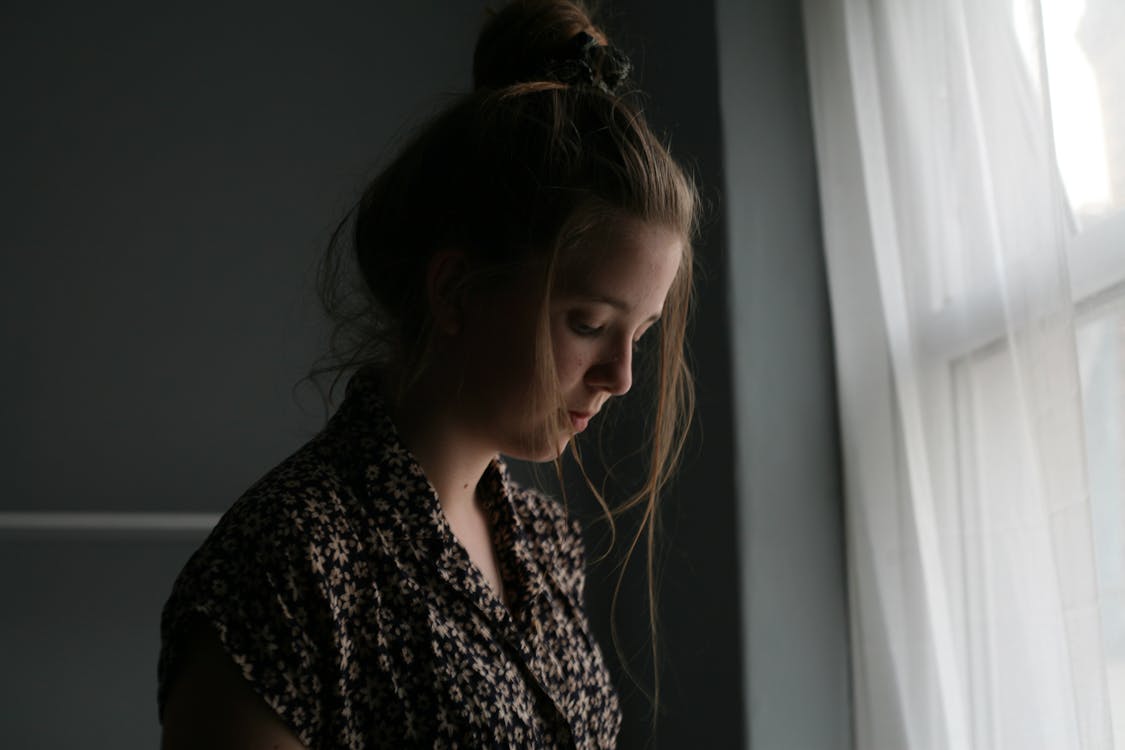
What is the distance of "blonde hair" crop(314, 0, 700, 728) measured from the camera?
99 cm

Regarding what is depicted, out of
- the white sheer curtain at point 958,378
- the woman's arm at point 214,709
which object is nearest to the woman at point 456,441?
the woman's arm at point 214,709

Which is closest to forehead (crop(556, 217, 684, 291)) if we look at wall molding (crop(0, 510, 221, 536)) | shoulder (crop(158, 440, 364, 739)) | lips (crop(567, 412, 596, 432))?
lips (crop(567, 412, 596, 432))

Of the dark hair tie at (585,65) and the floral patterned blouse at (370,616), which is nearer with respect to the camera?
the floral patterned blouse at (370,616)

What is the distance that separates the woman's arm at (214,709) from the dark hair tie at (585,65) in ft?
2.01

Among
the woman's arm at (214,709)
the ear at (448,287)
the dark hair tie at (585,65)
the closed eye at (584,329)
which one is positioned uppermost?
the dark hair tie at (585,65)

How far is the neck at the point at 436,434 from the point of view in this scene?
40.8 inches

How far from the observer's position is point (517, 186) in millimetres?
997

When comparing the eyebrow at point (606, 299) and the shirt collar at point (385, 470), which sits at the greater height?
the eyebrow at point (606, 299)

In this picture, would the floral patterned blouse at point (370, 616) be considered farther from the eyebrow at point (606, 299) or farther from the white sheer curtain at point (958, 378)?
the white sheer curtain at point (958, 378)

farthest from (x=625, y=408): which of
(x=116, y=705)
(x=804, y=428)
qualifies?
(x=116, y=705)

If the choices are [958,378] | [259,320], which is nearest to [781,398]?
[958,378]

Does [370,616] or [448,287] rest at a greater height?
[448,287]

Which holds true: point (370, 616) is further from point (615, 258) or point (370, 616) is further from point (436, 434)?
point (615, 258)

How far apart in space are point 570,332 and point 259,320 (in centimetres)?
116
